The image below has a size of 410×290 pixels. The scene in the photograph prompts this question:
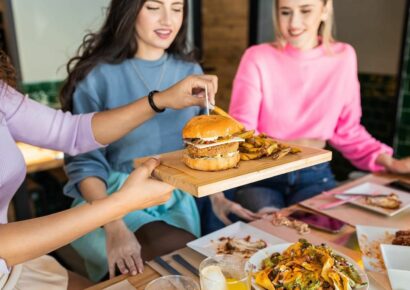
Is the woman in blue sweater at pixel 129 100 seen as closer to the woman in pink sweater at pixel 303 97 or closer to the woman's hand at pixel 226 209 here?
the woman's hand at pixel 226 209

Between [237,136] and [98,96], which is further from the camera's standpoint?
[98,96]

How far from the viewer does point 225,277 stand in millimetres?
853

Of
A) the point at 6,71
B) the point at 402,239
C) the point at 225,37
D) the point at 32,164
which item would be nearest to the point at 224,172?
the point at 402,239

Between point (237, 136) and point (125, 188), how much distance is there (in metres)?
0.36

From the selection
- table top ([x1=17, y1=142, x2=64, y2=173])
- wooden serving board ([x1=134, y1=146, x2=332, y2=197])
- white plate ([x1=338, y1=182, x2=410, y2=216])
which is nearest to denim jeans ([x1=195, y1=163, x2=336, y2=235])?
white plate ([x1=338, y1=182, x2=410, y2=216])

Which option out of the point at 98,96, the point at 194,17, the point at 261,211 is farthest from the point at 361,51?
the point at 98,96

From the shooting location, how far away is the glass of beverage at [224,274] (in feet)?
2.64

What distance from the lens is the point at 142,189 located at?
3.27 feet

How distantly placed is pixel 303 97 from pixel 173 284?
1309 millimetres

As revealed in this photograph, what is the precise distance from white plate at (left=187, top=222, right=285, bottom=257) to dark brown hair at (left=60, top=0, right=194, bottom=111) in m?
0.85

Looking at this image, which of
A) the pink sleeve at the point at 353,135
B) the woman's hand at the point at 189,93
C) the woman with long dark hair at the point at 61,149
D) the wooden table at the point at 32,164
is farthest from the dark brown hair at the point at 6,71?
the pink sleeve at the point at 353,135

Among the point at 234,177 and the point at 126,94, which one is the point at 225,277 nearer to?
the point at 234,177

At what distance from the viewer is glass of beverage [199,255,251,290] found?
80cm

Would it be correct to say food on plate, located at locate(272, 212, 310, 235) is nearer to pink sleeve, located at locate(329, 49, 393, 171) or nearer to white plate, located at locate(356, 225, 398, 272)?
white plate, located at locate(356, 225, 398, 272)
